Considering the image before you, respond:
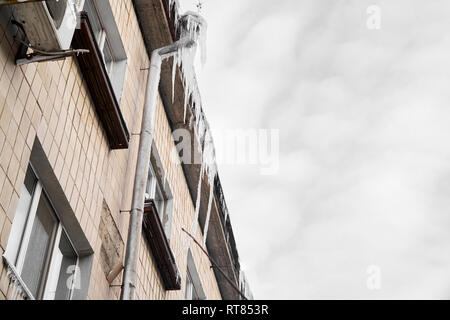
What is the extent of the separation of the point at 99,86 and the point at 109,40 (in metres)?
1.42

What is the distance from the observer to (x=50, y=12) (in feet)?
15.2

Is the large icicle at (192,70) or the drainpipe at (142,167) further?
the large icicle at (192,70)

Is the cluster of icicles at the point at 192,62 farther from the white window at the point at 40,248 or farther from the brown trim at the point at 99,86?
the white window at the point at 40,248

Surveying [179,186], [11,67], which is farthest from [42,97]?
[179,186]

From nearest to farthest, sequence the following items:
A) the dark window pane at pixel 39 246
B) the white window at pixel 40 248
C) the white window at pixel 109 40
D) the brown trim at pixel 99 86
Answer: the white window at pixel 40 248 < the dark window pane at pixel 39 246 < the brown trim at pixel 99 86 < the white window at pixel 109 40

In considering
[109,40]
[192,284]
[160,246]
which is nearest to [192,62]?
[109,40]

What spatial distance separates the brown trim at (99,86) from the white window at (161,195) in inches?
82.1

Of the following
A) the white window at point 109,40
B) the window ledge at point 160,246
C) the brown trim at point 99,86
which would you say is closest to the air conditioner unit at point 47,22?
the brown trim at point 99,86

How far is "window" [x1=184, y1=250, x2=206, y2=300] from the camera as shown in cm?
1072

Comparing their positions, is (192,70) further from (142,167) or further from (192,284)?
(192,284)

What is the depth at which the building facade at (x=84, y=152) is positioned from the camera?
4.63 m

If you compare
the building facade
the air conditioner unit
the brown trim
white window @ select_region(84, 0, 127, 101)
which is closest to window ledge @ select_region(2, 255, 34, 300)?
the building facade

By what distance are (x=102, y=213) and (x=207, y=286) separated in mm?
5525
